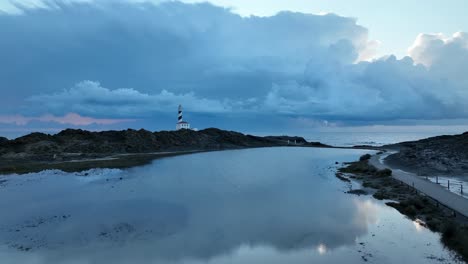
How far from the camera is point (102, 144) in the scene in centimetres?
7619

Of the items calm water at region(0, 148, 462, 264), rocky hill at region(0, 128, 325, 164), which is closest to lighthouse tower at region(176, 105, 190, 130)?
rocky hill at region(0, 128, 325, 164)

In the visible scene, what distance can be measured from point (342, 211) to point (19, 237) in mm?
18999

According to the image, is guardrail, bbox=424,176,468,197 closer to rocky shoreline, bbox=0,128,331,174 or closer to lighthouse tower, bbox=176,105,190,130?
rocky shoreline, bbox=0,128,331,174

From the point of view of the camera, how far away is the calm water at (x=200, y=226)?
14820mm

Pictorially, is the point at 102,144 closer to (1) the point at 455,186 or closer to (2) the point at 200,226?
(2) the point at 200,226

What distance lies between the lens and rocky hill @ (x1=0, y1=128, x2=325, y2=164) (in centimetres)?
6028

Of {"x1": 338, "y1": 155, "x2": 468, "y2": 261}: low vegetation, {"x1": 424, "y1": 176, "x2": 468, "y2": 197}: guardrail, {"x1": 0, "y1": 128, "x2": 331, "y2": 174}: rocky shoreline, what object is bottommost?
{"x1": 338, "y1": 155, "x2": 468, "y2": 261}: low vegetation

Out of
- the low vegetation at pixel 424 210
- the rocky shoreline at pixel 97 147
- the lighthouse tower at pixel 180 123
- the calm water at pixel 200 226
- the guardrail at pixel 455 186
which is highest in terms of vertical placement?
the lighthouse tower at pixel 180 123

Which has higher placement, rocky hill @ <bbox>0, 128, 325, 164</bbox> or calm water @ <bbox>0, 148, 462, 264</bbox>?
rocky hill @ <bbox>0, 128, 325, 164</bbox>

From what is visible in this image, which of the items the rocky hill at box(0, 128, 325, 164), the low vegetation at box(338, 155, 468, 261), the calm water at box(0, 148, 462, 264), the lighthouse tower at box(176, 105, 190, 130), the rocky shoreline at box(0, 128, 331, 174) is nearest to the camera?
the calm water at box(0, 148, 462, 264)

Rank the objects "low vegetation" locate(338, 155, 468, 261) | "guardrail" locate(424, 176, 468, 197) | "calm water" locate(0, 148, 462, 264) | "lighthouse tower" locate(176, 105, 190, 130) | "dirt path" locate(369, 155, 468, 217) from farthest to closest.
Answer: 1. "lighthouse tower" locate(176, 105, 190, 130)
2. "guardrail" locate(424, 176, 468, 197)
3. "dirt path" locate(369, 155, 468, 217)
4. "low vegetation" locate(338, 155, 468, 261)
5. "calm water" locate(0, 148, 462, 264)

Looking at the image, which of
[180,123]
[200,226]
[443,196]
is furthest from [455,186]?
[180,123]

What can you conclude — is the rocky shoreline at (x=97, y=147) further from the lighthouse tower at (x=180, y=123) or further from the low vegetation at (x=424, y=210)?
the low vegetation at (x=424, y=210)

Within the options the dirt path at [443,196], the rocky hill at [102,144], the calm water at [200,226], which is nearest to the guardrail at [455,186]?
the dirt path at [443,196]
